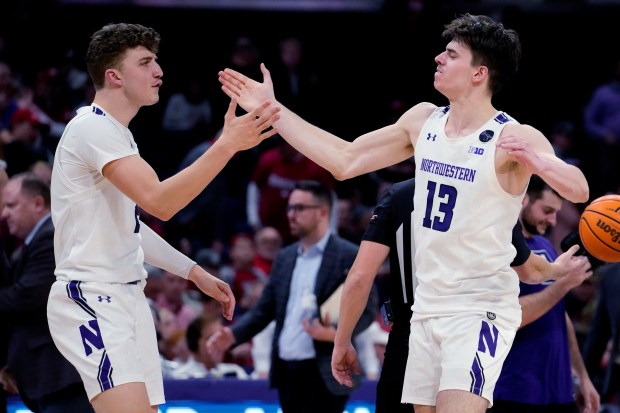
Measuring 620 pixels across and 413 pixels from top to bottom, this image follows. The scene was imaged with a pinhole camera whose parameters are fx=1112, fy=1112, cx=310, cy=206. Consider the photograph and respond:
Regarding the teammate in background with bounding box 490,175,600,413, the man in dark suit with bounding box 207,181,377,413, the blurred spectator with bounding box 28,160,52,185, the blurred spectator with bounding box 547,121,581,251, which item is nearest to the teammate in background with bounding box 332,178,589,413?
the teammate in background with bounding box 490,175,600,413

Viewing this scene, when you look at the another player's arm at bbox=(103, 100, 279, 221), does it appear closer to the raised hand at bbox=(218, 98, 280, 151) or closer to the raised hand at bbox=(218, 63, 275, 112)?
the raised hand at bbox=(218, 98, 280, 151)

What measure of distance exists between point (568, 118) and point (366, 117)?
10.3 feet

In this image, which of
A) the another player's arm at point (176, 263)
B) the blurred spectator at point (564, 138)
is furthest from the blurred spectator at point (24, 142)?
the blurred spectator at point (564, 138)

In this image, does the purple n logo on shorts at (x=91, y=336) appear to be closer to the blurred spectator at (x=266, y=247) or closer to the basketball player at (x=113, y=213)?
the basketball player at (x=113, y=213)

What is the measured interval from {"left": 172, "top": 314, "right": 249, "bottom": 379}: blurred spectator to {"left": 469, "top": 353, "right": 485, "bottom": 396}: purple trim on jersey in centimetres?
416

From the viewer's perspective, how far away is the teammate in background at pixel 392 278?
20.3 ft

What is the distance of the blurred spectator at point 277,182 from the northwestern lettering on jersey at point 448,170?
7340 mm

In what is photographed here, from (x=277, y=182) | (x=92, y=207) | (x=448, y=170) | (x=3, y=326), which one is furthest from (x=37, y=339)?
(x=277, y=182)

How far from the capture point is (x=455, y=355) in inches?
209

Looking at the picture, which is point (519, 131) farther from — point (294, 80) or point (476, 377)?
point (294, 80)

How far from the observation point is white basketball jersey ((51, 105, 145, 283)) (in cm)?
538

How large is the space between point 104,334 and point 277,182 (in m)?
7.77

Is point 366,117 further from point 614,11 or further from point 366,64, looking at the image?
point 614,11

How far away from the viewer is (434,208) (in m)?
5.50
